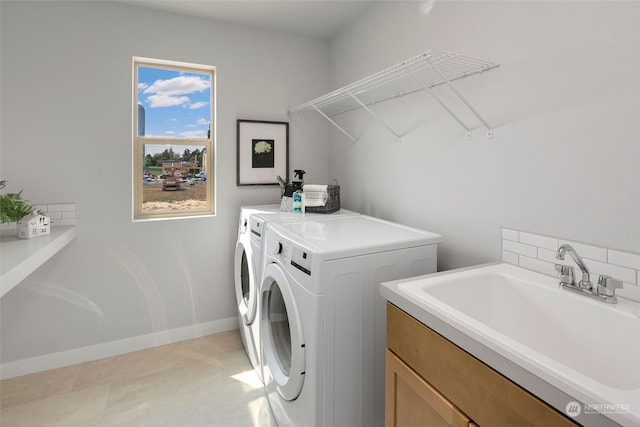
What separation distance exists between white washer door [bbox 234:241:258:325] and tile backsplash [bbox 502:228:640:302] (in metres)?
1.44

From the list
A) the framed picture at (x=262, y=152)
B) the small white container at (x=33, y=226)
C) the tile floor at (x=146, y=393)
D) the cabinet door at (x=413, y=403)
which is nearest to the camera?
the cabinet door at (x=413, y=403)

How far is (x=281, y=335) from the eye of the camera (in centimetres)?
179

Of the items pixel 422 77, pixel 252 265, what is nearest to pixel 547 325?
pixel 422 77

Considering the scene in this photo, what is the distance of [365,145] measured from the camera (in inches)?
98.9

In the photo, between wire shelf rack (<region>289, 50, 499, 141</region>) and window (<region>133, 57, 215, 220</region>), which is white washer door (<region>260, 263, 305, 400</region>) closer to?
wire shelf rack (<region>289, 50, 499, 141</region>)

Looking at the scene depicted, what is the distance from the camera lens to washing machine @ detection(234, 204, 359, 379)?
2.04 metres

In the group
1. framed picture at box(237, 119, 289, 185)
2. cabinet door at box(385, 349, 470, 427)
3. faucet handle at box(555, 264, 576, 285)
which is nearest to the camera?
cabinet door at box(385, 349, 470, 427)

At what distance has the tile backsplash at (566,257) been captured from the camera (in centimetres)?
109

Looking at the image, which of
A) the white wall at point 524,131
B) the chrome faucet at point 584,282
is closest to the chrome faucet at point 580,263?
the chrome faucet at point 584,282

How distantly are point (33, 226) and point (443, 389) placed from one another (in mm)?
2356

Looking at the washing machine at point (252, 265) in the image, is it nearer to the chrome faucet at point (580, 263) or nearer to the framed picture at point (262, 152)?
the framed picture at point (262, 152)

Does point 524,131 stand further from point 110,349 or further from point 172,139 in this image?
point 110,349

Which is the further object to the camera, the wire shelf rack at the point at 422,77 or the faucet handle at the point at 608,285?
the wire shelf rack at the point at 422,77

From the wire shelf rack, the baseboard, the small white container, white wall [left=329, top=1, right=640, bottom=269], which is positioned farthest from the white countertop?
white wall [left=329, top=1, right=640, bottom=269]
